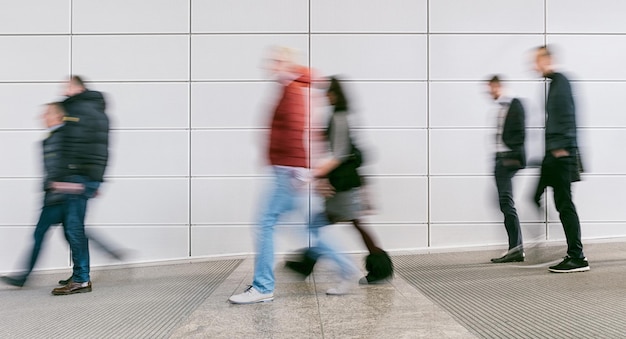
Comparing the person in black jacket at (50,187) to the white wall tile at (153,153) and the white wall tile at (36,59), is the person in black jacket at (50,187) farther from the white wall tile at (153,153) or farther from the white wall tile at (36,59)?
the white wall tile at (36,59)

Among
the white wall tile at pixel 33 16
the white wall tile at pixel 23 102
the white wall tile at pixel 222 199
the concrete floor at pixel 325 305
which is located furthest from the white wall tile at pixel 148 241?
the white wall tile at pixel 33 16

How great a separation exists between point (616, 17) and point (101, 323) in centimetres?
594

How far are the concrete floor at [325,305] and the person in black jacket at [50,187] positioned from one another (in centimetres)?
35

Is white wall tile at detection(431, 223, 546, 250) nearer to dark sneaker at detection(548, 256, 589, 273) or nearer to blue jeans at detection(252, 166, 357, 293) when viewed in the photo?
dark sneaker at detection(548, 256, 589, 273)

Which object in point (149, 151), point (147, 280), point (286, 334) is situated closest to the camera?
point (286, 334)

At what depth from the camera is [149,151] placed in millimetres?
6172

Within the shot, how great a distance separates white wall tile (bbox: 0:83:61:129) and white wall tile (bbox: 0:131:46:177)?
0.10m

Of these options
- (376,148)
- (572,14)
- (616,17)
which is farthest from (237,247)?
(616,17)

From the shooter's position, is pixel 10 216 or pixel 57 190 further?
pixel 10 216

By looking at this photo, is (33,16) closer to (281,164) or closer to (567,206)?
(281,164)

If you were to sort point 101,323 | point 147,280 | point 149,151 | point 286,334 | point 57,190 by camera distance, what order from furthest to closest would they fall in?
1. point 149,151
2. point 147,280
3. point 57,190
4. point 101,323
5. point 286,334

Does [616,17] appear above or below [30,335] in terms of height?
above

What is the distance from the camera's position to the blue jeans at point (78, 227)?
14.3 ft

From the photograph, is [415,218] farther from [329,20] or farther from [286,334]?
[286,334]
